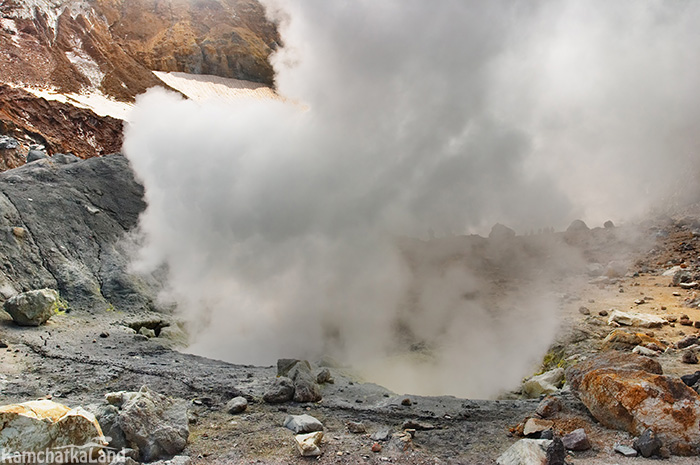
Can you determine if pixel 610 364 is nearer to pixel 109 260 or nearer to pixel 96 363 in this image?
pixel 96 363

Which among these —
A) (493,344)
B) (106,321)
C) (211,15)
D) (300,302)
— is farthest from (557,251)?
(211,15)

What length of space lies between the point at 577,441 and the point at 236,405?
313 centimetres

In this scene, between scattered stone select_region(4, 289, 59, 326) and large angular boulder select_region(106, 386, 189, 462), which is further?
scattered stone select_region(4, 289, 59, 326)

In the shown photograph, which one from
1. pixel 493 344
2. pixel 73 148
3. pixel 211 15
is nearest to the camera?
pixel 493 344

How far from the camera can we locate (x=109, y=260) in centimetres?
938

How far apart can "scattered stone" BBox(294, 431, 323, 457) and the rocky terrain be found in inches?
1.4

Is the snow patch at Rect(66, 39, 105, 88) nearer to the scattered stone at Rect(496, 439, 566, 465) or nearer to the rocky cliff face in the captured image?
the rocky cliff face

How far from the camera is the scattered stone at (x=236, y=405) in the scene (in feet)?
14.0

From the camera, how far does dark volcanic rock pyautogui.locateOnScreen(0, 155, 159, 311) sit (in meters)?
8.06

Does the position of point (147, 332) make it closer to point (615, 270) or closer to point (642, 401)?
point (642, 401)

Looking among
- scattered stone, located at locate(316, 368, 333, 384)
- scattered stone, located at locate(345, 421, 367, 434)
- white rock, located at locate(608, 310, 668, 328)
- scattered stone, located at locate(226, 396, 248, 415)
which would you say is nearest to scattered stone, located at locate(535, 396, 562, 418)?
scattered stone, located at locate(345, 421, 367, 434)

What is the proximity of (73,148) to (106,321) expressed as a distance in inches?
687

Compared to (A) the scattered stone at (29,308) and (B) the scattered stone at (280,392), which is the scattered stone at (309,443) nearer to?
(B) the scattered stone at (280,392)

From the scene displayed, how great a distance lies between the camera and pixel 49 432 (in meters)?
2.71
